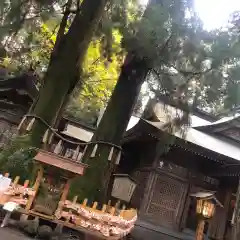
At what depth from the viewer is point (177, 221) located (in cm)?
1185

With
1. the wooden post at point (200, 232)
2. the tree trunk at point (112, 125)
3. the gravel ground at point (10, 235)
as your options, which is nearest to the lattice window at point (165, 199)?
the wooden post at point (200, 232)

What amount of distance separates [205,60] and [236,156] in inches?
206

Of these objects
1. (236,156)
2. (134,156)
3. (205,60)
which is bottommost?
(134,156)

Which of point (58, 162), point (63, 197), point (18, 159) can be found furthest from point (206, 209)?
point (18, 159)

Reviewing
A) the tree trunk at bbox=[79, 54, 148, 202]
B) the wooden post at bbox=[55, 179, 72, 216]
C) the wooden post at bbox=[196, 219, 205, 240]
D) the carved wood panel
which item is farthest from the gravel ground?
the carved wood panel

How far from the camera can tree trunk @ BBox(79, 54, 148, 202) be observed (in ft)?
29.4

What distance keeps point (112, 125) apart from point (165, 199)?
3.99m

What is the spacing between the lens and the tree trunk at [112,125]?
895 centimetres

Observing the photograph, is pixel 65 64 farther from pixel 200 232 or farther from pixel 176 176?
pixel 200 232

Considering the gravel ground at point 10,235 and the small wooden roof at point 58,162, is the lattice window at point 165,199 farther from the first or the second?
the gravel ground at point 10,235

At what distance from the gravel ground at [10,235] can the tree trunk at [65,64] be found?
320cm

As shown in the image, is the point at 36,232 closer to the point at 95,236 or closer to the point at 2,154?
the point at 95,236

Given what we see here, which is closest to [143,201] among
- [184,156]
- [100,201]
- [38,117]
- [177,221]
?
[177,221]

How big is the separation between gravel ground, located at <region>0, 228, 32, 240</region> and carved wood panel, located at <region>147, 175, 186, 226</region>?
6164mm
